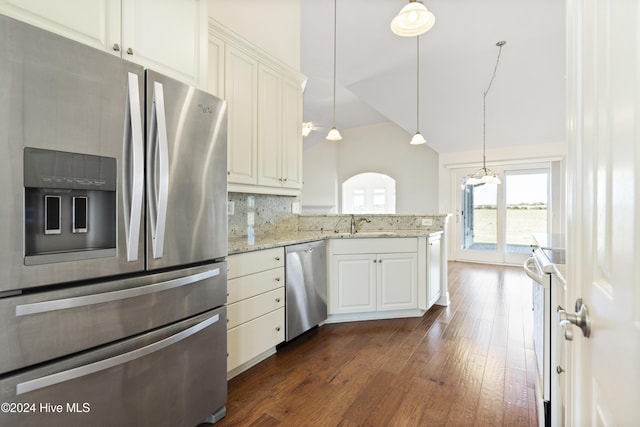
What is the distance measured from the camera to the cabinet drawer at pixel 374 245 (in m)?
2.98

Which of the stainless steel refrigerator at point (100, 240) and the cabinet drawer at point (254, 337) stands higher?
the stainless steel refrigerator at point (100, 240)

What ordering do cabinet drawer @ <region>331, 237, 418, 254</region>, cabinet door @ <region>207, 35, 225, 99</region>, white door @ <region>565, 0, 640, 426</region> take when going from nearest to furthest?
white door @ <region>565, 0, 640, 426</region>, cabinet door @ <region>207, 35, 225, 99</region>, cabinet drawer @ <region>331, 237, 418, 254</region>

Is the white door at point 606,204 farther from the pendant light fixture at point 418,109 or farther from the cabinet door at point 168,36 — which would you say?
the pendant light fixture at point 418,109

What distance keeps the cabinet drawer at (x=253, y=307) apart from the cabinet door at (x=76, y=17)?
157cm

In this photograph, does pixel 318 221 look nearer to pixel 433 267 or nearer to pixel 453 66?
pixel 433 267

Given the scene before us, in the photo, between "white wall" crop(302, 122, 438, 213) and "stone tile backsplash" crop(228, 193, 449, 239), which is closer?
"stone tile backsplash" crop(228, 193, 449, 239)

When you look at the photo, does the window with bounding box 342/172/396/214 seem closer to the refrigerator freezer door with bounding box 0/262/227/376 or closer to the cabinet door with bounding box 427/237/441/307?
the cabinet door with bounding box 427/237/441/307

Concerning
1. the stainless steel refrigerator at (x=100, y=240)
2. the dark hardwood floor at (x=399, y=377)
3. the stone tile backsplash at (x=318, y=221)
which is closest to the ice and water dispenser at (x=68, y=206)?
the stainless steel refrigerator at (x=100, y=240)

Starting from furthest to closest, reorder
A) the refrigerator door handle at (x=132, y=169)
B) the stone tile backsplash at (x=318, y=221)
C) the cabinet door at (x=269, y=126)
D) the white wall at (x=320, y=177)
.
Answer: the white wall at (x=320, y=177) < the stone tile backsplash at (x=318, y=221) < the cabinet door at (x=269, y=126) < the refrigerator door handle at (x=132, y=169)

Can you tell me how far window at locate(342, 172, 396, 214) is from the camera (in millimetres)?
9688

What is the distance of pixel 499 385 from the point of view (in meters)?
1.97

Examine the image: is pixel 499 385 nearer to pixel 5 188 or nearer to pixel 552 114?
pixel 5 188

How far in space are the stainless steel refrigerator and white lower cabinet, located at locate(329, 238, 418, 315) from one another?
163 centimetres

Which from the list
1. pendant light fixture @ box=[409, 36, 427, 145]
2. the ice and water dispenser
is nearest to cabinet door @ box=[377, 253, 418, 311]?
pendant light fixture @ box=[409, 36, 427, 145]
